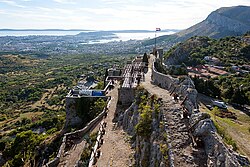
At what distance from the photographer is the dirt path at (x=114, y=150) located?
14243 millimetres

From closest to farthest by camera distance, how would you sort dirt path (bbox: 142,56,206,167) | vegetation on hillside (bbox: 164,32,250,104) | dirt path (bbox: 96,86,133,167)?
dirt path (bbox: 142,56,206,167) < dirt path (bbox: 96,86,133,167) < vegetation on hillside (bbox: 164,32,250,104)

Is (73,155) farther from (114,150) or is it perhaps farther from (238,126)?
(238,126)

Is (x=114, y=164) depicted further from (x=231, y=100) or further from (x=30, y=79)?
(x=30, y=79)

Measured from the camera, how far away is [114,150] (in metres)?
15.4

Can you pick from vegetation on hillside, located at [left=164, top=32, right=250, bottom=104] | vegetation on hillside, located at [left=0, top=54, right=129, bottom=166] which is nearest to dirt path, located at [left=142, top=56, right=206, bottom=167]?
vegetation on hillside, located at [left=0, top=54, right=129, bottom=166]

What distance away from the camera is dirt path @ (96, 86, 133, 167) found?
46.7ft

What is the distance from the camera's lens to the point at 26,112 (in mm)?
85062

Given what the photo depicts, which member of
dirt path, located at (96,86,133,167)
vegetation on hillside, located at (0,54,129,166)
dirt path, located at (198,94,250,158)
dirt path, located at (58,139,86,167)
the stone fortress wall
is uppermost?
the stone fortress wall

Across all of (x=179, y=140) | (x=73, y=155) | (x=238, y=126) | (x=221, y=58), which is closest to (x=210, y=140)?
(x=179, y=140)

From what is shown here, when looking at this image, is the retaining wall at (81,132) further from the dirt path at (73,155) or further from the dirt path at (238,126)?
the dirt path at (238,126)

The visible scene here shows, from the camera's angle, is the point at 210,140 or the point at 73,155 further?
the point at 73,155

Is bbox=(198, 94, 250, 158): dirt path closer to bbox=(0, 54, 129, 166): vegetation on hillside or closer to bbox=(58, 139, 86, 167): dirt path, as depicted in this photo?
bbox=(58, 139, 86, 167): dirt path

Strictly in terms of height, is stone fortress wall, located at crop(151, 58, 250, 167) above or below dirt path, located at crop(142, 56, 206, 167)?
above

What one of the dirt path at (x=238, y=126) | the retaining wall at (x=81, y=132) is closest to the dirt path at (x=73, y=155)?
the retaining wall at (x=81, y=132)
